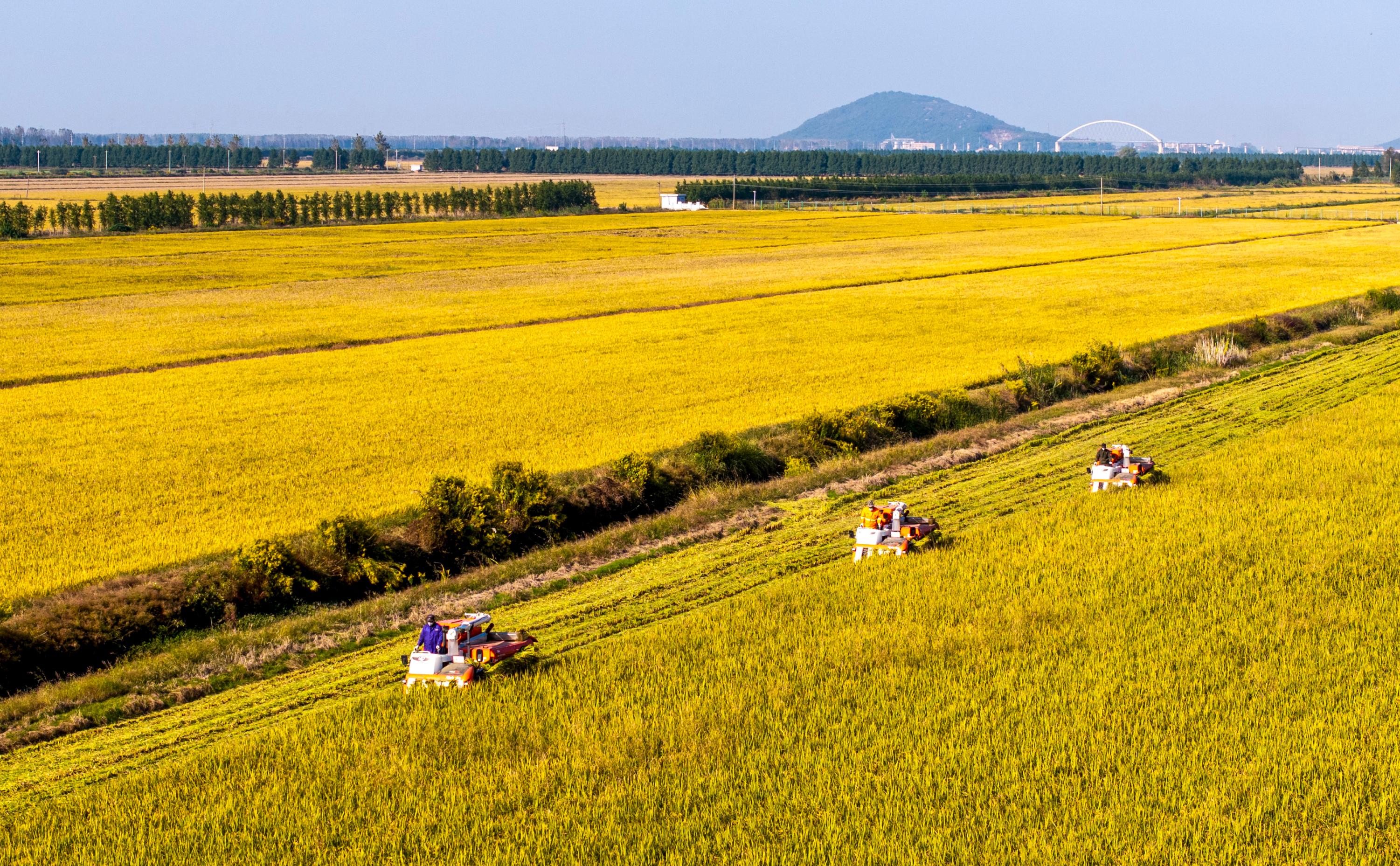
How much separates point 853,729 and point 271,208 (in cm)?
9626

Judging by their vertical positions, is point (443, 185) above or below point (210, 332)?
above

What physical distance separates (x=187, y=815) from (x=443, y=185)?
164098 mm

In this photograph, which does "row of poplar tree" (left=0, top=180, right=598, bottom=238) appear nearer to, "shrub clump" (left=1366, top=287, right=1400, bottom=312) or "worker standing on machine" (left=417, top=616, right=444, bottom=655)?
"shrub clump" (left=1366, top=287, right=1400, bottom=312)

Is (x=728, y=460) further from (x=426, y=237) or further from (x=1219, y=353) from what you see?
(x=426, y=237)

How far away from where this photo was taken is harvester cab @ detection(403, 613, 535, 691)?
11.0 meters

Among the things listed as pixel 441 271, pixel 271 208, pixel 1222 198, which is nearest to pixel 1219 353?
pixel 441 271

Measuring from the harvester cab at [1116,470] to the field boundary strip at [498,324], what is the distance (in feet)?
76.1

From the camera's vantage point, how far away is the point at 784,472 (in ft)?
68.1

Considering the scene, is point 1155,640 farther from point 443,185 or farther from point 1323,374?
point 443,185

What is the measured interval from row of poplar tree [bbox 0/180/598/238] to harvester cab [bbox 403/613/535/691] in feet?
266

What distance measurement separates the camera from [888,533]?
1484 cm

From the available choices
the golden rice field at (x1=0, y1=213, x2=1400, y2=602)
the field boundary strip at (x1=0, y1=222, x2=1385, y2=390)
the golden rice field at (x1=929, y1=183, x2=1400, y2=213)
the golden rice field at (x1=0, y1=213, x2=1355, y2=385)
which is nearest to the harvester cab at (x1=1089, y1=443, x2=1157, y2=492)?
the golden rice field at (x1=0, y1=213, x2=1400, y2=602)

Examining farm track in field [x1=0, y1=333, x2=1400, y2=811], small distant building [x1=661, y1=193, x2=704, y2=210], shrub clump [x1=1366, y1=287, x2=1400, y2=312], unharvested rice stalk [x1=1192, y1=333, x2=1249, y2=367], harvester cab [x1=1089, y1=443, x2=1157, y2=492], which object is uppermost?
small distant building [x1=661, y1=193, x2=704, y2=210]

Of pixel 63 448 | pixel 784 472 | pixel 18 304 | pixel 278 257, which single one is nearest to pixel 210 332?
pixel 18 304
